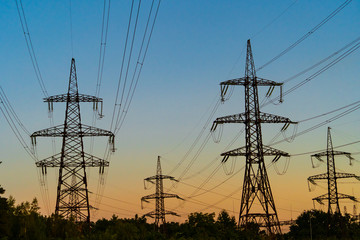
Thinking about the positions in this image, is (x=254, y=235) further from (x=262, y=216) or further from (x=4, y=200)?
(x=4, y=200)

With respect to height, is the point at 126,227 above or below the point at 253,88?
below

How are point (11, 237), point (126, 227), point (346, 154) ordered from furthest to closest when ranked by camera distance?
1. point (346, 154)
2. point (126, 227)
3. point (11, 237)

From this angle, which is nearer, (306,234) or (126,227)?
(126,227)

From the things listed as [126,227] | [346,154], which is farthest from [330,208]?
[126,227]

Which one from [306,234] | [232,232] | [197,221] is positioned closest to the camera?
[232,232]

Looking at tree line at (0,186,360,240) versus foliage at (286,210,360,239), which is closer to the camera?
tree line at (0,186,360,240)

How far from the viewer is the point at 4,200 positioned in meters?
39.7

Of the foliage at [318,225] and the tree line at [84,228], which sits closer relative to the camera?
the tree line at [84,228]

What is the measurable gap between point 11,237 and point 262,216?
78.2 feet

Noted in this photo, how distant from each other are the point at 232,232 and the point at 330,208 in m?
23.7

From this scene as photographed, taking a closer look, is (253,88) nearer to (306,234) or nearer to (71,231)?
(71,231)

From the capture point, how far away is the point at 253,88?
166ft

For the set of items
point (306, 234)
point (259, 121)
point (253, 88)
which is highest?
point (253, 88)

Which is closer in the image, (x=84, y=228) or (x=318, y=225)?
(x=84, y=228)
